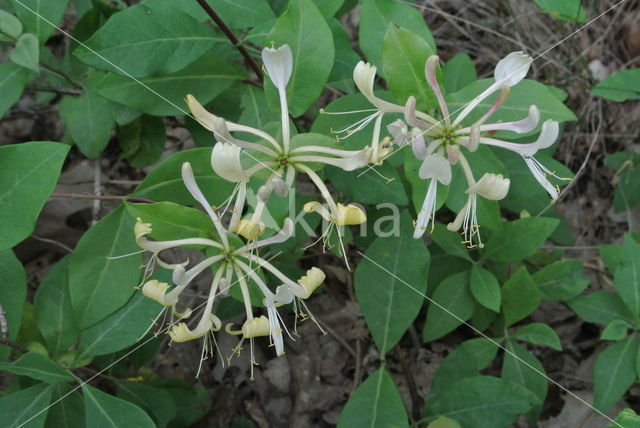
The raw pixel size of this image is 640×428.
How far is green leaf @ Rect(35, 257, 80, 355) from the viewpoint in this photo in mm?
1676

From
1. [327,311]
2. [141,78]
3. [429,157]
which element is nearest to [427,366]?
[327,311]

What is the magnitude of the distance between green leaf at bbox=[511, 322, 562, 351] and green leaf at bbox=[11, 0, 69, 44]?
5.34ft

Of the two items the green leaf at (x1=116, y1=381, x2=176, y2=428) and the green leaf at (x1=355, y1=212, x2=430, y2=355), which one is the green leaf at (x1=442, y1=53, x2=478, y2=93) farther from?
the green leaf at (x1=116, y1=381, x2=176, y2=428)

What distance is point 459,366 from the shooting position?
6.03 ft

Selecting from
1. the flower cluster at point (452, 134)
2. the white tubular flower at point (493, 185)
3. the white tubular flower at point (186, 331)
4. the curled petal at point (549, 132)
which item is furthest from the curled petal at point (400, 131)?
the white tubular flower at point (186, 331)

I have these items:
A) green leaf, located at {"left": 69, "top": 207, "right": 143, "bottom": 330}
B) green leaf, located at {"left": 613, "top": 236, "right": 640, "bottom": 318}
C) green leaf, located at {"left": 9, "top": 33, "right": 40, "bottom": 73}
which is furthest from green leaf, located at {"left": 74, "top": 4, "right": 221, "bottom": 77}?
green leaf, located at {"left": 613, "top": 236, "right": 640, "bottom": 318}

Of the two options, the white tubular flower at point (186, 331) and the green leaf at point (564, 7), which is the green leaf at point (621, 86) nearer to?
the green leaf at point (564, 7)

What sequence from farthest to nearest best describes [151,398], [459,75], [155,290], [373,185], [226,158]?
[459,75]
[151,398]
[373,185]
[155,290]
[226,158]

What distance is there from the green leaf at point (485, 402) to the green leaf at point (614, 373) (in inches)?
9.8

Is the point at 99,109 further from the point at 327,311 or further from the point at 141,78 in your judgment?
the point at 327,311

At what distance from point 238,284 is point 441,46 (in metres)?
1.76

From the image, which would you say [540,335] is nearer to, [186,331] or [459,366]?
[459,366]

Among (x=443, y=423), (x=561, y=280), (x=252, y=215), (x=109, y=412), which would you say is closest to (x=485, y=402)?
(x=443, y=423)

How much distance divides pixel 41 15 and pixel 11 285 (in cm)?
76
